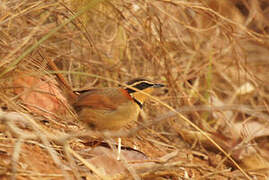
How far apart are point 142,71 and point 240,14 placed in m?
3.06

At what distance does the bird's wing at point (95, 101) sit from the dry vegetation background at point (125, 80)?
0.17 metres

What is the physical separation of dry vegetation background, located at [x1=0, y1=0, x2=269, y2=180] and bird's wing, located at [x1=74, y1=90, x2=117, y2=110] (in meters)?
0.17

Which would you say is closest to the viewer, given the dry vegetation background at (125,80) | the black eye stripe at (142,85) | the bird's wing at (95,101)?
the dry vegetation background at (125,80)

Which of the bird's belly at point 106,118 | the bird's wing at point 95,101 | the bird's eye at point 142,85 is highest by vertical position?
the bird's eye at point 142,85

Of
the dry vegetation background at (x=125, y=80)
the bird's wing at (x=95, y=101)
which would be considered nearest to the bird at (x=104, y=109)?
the bird's wing at (x=95, y=101)

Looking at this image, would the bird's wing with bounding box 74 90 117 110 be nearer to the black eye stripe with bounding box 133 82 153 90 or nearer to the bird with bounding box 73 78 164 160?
the bird with bounding box 73 78 164 160

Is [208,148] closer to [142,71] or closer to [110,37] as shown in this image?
[142,71]

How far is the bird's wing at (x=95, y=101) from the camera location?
3.83 m

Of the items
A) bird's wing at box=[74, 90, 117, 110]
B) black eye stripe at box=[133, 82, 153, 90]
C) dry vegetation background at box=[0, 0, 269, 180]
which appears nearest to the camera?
dry vegetation background at box=[0, 0, 269, 180]

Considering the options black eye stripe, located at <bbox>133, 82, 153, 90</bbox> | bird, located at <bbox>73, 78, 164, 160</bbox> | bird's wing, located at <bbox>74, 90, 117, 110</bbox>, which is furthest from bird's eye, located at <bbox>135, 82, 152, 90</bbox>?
bird's wing, located at <bbox>74, 90, 117, 110</bbox>

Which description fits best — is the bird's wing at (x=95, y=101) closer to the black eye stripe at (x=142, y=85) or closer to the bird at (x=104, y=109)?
the bird at (x=104, y=109)

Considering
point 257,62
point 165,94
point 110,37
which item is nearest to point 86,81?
point 110,37

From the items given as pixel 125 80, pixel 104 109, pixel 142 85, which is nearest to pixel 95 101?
pixel 104 109

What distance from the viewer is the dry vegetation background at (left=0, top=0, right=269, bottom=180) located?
2746mm
